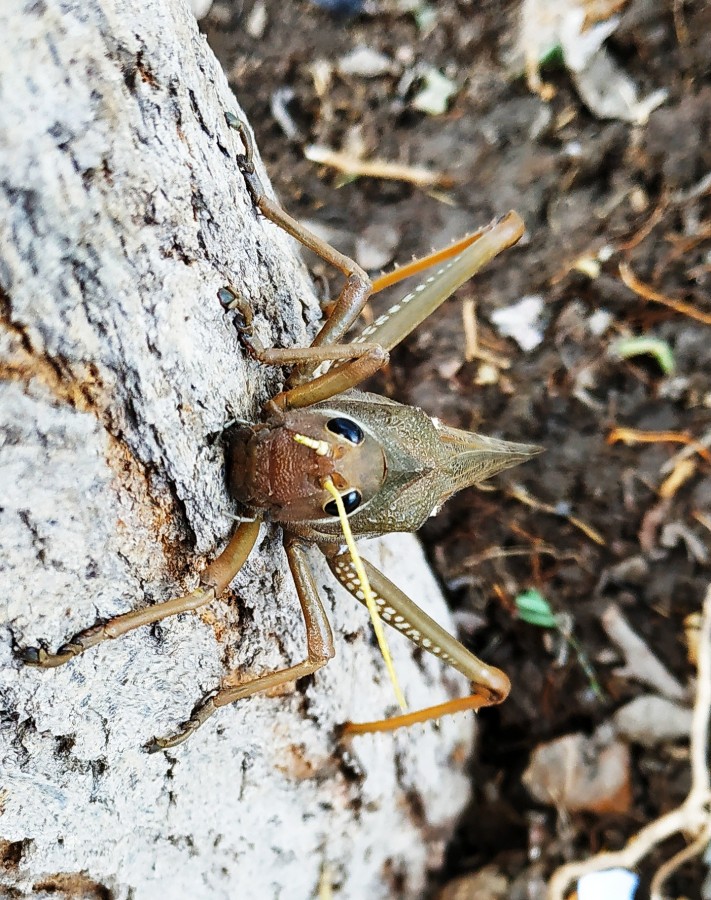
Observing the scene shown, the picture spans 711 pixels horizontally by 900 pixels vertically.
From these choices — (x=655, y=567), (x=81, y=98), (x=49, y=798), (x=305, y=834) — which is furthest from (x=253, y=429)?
(x=655, y=567)

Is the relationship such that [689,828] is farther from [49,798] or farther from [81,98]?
[81,98]

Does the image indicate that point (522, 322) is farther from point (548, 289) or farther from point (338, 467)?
point (338, 467)

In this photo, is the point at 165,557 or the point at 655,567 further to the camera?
the point at 655,567

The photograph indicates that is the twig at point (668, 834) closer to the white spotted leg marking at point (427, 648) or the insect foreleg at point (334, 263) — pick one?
the white spotted leg marking at point (427, 648)

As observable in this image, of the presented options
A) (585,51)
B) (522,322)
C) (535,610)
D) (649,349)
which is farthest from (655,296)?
(535,610)

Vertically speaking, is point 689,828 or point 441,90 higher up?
point 441,90

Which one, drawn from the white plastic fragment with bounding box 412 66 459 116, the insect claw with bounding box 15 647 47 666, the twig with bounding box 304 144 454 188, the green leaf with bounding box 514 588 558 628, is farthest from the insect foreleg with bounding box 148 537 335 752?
the white plastic fragment with bounding box 412 66 459 116
